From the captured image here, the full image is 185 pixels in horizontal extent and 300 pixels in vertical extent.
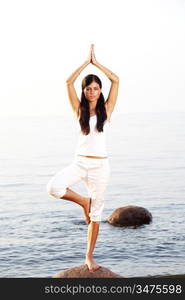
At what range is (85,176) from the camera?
498 centimetres

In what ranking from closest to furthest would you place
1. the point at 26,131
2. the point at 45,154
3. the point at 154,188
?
the point at 154,188 → the point at 45,154 → the point at 26,131

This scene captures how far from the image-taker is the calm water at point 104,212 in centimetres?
946

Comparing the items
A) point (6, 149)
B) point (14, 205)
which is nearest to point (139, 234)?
point (14, 205)

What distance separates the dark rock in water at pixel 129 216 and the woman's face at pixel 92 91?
597 centimetres

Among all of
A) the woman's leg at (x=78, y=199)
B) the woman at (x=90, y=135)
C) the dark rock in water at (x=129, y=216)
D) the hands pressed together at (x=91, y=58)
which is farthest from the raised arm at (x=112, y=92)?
the dark rock in water at (x=129, y=216)

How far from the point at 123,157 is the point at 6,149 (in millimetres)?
7926

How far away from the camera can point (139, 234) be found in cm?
1083

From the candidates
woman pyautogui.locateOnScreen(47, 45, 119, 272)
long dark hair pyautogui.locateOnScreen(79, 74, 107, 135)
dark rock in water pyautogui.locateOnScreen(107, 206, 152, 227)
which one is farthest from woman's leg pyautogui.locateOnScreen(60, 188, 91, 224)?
dark rock in water pyautogui.locateOnScreen(107, 206, 152, 227)

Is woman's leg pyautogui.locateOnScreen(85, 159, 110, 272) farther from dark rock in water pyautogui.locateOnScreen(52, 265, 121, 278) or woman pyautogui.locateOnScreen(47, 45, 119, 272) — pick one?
dark rock in water pyautogui.locateOnScreen(52, 265, 121, 278)

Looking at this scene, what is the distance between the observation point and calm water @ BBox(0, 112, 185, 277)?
31.0ft

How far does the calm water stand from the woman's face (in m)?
4.46

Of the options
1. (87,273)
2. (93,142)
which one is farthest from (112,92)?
(87,273)

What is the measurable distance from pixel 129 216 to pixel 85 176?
19.7 ft

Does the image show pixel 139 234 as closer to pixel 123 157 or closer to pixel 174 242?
pixel 174 242
